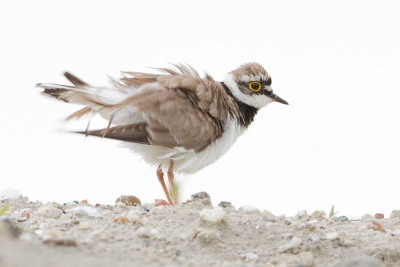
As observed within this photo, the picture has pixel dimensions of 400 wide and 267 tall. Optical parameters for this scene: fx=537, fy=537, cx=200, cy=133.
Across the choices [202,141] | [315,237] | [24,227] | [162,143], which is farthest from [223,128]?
[24,227]

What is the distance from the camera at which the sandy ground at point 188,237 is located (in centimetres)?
375

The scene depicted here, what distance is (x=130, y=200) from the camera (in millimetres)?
5883

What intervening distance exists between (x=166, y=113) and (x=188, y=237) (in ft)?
4.26

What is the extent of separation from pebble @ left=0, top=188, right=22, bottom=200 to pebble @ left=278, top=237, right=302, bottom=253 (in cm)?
308

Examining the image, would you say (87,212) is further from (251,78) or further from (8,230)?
(251,78)

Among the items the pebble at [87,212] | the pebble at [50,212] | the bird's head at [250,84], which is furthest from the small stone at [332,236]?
the pebble at [50,212]

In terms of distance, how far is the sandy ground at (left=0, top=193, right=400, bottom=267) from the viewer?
3754mm

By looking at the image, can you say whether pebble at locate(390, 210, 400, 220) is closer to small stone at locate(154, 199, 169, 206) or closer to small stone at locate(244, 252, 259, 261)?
small stone at locate(244, 252, 259, 261)

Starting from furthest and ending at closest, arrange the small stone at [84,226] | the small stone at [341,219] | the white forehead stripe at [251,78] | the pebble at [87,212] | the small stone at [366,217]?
the white forehead stripe at [251,78]
the small stone at [366,217]
the small stone at [341,219]
the pebble at [87,212]
the small stone at [84,226]

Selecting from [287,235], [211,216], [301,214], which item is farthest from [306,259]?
[301,214]

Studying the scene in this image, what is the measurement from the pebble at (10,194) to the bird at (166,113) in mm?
1024

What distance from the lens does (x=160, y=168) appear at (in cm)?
616

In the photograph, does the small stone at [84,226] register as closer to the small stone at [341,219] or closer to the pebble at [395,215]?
the small stone at [341,219]

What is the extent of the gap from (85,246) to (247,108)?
125 inches
